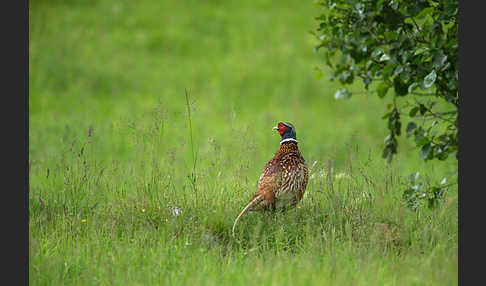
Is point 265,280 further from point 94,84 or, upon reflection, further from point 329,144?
point 94,84

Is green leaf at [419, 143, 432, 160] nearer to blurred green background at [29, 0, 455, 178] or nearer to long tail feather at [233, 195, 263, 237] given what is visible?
long tail feather at [233, 195, 263, 237]

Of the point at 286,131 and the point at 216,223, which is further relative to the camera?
the point at 286,131

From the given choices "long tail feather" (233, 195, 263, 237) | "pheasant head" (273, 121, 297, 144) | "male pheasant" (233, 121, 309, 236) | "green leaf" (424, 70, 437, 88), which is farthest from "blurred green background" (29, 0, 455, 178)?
"green leaf" (424, 70, 437, 88)

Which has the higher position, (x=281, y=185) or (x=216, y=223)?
(x=281, y=185)

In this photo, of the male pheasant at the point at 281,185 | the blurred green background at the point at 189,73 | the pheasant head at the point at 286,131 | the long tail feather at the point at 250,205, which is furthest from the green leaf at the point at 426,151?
the blurred green background at the point at 189,73

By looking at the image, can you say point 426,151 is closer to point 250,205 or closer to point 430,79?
point 430,79

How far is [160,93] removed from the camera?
1264cm

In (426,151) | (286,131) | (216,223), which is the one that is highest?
(286,131)

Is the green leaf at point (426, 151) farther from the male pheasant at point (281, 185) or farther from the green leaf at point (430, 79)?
the male pheasant at point (281, 185)

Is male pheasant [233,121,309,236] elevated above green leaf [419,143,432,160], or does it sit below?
below

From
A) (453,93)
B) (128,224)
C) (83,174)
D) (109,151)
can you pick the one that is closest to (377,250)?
(453,93)

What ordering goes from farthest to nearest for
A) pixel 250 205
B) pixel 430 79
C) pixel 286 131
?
1. pixel 286 131
2. pixel 250 205
3. pixel 430 79

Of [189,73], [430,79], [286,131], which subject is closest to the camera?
[430,79]

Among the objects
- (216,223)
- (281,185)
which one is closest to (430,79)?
(281,185)
